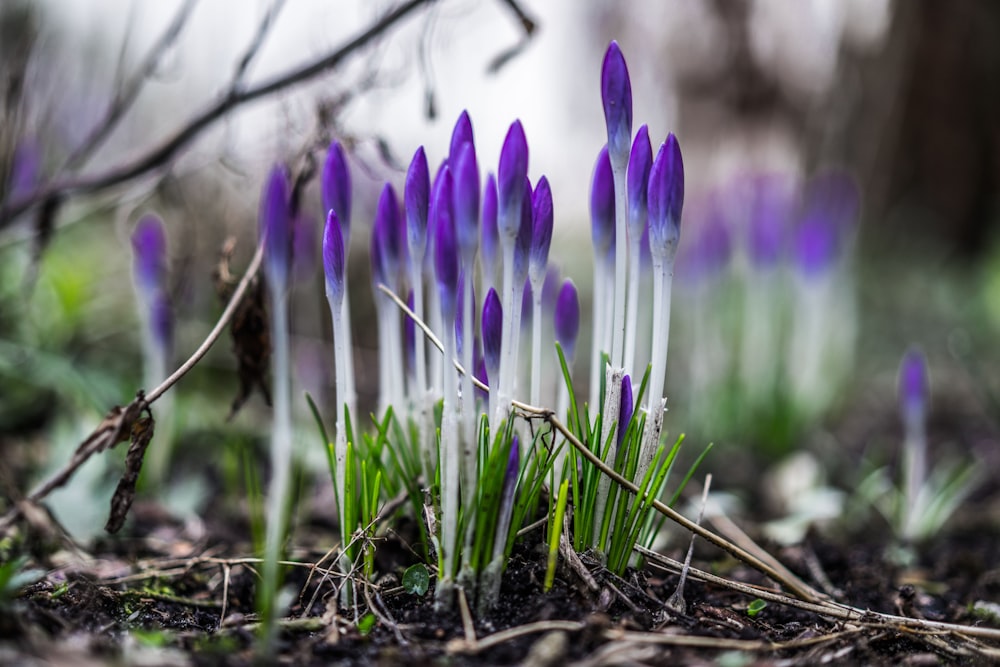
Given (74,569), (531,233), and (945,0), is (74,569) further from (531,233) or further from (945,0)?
(945,0)

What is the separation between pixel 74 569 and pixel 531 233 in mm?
1396

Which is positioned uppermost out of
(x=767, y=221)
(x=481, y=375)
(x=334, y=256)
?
(x=767, y=221)

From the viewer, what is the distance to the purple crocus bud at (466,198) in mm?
1338

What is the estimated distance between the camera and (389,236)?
5.64 ft

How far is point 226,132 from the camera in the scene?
231 cm

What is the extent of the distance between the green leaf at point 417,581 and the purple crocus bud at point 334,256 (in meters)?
0.56

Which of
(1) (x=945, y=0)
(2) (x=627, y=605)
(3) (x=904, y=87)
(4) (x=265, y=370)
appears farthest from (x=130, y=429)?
(1) (x=945, y=0)

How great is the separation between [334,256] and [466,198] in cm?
34

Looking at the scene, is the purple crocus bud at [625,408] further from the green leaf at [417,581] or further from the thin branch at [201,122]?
the thin branch at [201,122]

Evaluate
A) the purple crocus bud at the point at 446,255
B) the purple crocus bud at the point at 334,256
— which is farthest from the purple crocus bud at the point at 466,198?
the purple crocus bud at the point at 334,256

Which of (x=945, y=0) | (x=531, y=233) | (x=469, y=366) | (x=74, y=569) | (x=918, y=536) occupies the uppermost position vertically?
(x=945, y=0)

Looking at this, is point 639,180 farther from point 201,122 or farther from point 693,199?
point 693,199

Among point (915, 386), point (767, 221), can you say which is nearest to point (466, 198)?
point (915, 386)

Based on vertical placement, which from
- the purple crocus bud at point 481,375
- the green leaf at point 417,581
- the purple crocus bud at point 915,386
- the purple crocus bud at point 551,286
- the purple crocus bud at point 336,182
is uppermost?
the purple crocus bud at point 336,182
